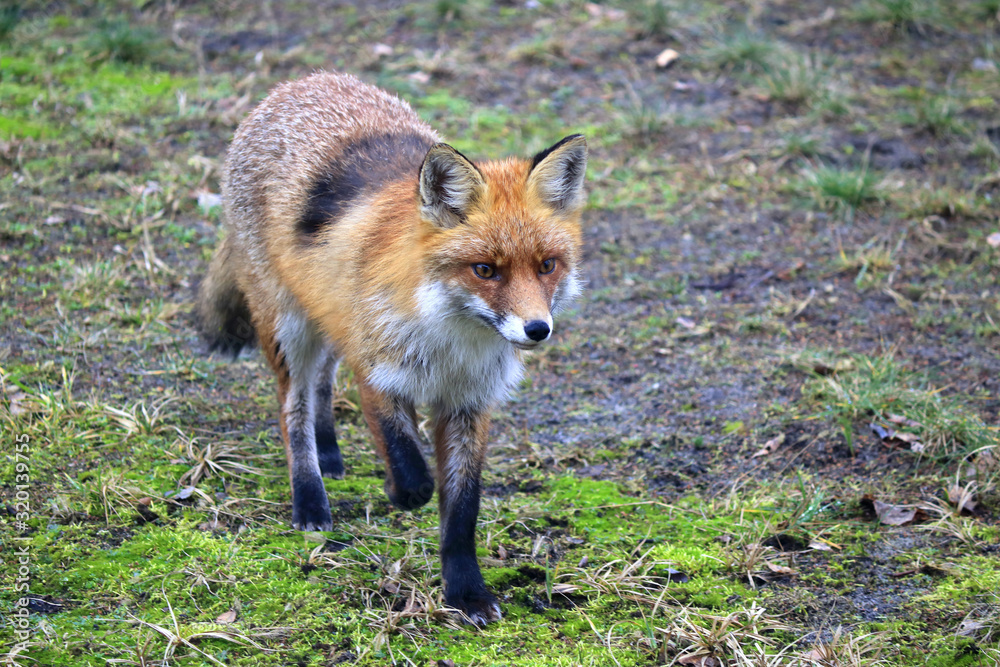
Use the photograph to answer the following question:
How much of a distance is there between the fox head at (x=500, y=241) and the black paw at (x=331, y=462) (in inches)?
58.6

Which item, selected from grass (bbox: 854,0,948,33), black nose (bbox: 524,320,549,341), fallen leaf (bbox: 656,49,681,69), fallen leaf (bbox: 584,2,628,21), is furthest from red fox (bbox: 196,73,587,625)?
grass (bbox: 854,0,948,33)

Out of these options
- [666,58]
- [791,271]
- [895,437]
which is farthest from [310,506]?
[666,58]

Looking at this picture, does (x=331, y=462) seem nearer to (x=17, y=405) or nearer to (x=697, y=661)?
(x=17, y=405)

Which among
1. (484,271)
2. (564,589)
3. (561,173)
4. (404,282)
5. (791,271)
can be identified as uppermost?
(561,173)

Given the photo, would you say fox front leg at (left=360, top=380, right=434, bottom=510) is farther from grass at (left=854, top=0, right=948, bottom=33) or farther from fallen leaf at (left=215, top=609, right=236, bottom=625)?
grass at (left=854, top=0, right=948, bottom=33)

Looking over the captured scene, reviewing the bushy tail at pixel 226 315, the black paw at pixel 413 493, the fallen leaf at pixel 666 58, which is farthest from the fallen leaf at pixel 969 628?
the fallen leaf at pixel 666 58

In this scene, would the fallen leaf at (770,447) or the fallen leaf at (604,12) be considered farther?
the fallen leaf at (604,12)

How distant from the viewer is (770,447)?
4684mm

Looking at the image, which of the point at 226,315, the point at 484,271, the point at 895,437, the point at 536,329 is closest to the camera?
the point at 536,329

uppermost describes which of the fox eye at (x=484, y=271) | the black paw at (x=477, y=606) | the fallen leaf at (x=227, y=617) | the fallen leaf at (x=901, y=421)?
the fox eye at (x=484, y=271)

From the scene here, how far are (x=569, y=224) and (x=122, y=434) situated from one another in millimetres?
2440

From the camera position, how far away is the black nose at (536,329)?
3139 millimetres

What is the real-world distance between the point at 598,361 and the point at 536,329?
2647 millimetres

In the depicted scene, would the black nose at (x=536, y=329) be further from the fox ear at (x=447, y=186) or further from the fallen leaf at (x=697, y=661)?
the fallen leaf at (x=697, y=661)
